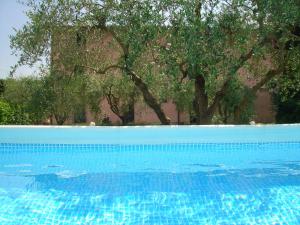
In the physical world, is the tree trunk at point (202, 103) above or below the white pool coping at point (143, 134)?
above

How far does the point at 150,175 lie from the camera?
22.8 feet

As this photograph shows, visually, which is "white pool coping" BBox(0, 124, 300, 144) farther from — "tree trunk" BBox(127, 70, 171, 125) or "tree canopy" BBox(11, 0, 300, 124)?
"tree trunk" BBox(127, 70, 171, 125)

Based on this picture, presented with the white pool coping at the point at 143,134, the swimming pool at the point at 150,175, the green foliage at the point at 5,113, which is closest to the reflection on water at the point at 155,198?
the swimming pool at the point at 150,175

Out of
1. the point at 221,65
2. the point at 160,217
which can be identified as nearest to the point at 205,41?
the point at 221,65

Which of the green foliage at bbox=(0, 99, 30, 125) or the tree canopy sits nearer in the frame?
the tree canopy

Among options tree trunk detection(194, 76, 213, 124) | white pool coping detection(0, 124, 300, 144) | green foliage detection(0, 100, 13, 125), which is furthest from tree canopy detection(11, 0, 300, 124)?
green foliage detection(0, 100, 13, 125)

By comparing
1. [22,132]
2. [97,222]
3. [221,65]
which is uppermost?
[221,65]

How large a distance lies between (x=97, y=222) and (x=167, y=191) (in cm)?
162

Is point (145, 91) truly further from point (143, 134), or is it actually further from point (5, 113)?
point (5, 113)

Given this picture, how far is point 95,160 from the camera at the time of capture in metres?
8.52

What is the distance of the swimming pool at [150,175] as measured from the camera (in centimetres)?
468

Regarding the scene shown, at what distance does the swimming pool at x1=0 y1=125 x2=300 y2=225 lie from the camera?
4.68 metres

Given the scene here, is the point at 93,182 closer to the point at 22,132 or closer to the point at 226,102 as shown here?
the point at 22,132

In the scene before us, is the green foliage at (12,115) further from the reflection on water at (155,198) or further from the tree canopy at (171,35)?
the reflection on water at (155,198)
